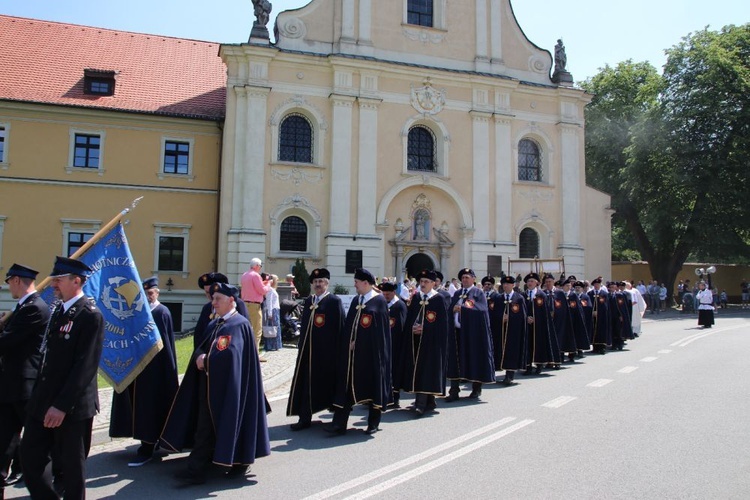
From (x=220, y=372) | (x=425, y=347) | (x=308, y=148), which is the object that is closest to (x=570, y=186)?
(x=308, y=148)

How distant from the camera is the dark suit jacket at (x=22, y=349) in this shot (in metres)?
4.95

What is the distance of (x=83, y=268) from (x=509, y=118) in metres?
24.1

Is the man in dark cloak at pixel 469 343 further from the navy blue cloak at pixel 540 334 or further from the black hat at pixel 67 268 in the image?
the black hat at pixel 67 268

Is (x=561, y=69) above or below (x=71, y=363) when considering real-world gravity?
above

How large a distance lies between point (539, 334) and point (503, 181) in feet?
49.0

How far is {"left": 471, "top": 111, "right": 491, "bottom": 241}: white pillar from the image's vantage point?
26.1 m

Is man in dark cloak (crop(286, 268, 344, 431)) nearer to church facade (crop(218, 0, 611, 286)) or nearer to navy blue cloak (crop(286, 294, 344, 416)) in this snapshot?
navy blue cloak (crop(286, 294, 344, 416))

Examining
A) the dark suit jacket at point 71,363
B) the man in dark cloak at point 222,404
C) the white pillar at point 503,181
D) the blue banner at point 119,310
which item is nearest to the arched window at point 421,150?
the white pillar at point 503,181

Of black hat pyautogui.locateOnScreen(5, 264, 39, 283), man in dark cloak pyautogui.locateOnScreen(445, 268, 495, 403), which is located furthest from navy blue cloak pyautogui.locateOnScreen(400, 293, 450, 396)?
black hat pyautogui.locateOnScreen(5, 264, 39, 283)

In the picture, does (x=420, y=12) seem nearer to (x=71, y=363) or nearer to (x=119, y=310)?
(x=119, y=310)

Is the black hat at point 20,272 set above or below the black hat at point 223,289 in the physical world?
above

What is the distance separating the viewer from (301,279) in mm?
21906

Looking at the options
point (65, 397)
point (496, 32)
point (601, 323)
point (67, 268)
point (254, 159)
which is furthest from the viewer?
point (496, 32)

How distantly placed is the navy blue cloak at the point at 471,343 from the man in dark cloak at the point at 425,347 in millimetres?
914
